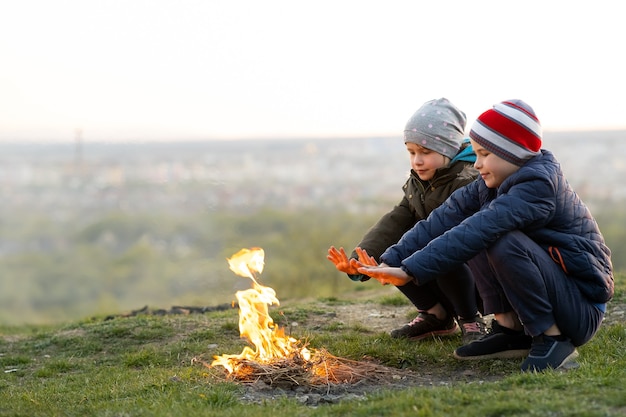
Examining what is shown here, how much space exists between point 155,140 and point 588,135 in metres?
9.59

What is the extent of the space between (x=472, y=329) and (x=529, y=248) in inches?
51.2

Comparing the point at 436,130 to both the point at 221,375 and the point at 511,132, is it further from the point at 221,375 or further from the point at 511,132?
the point at 221,375

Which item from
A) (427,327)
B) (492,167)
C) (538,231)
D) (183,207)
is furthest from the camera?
(183,207)

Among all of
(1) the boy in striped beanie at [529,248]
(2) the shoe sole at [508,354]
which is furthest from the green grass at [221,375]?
(1) the boy in striped beanie at [529,248]

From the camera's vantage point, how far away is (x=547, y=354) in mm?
4887

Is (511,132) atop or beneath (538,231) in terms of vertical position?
atop

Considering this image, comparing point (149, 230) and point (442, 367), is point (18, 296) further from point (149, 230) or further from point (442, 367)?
point (442, 367)

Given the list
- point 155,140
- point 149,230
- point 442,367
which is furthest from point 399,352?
point 149,230

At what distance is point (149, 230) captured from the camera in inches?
682

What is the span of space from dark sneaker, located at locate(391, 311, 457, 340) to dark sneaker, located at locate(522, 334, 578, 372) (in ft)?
4.24

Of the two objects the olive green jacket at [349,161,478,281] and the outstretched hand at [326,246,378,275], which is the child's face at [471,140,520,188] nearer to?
the olive green jacket at [349,161,478,281]

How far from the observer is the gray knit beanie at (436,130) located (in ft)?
19.4

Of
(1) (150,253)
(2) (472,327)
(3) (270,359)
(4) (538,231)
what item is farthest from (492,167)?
(1) (150,253)

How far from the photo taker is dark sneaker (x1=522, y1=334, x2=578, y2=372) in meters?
4.86
